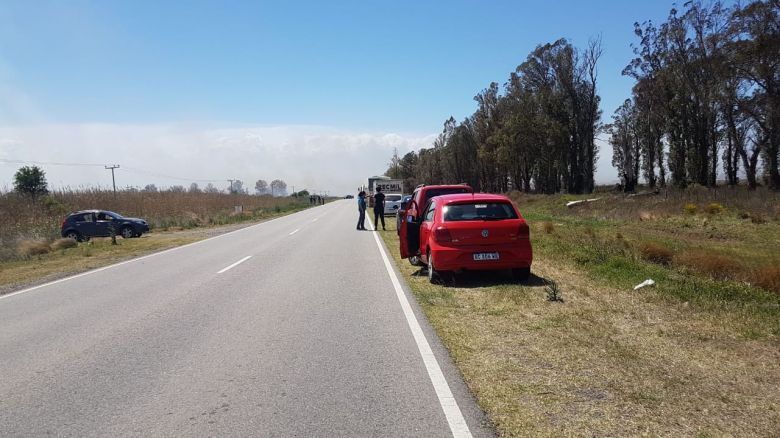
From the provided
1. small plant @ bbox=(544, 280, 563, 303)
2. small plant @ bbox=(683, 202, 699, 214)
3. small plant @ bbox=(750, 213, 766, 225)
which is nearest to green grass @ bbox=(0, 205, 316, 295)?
small plant @ bbox=(544, 280, 563, 303)

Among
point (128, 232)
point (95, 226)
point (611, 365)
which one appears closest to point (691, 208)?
point (611, 365)

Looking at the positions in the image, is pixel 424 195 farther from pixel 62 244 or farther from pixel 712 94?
pixel 712 94

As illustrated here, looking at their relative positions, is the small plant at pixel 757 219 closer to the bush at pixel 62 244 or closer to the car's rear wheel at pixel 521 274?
the car's rear wheel at pixel 521 274

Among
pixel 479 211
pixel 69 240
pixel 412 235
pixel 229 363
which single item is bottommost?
pixel 229 363

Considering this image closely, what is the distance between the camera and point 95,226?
1053 inches

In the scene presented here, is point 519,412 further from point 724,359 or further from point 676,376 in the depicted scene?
point 724,359

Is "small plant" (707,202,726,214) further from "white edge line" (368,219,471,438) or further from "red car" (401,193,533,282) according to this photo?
"white edge line" (368,219,471,438)

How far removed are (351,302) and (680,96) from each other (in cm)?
4714

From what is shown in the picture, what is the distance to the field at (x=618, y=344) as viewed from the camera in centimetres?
398

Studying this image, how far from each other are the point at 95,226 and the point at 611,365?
2714cm

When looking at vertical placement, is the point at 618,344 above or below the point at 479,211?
below

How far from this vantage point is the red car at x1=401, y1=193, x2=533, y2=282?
9422mm

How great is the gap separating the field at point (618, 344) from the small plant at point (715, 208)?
1512 centimetres

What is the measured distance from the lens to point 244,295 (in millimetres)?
9398
